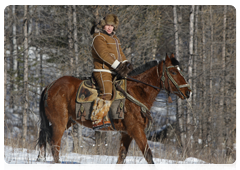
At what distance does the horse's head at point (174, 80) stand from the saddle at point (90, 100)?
0.83 metres

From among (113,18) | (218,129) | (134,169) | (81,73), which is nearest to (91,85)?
(113,18)

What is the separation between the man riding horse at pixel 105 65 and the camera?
509 cm

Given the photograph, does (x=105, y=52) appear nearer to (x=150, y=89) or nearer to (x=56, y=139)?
(x=150, y=89)

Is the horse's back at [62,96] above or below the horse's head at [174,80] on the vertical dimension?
below

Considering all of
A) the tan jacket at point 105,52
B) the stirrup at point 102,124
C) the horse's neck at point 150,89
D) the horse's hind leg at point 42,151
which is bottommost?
the horse's hind leg at point 42,151

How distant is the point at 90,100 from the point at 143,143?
4.64 ft

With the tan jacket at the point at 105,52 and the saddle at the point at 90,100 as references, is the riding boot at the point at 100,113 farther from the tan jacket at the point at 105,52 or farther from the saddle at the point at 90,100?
the tan jacket at the point at 105,52

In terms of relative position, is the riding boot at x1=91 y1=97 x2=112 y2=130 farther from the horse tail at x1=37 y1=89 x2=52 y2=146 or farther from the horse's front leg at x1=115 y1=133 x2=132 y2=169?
the horse tail at x1=37 y1=89 x2=52 y2=146

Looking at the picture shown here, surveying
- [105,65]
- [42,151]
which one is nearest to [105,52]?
[105,65]

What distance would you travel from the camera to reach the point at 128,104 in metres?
5.20

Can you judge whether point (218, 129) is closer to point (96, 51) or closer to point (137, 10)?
point (137, 10)

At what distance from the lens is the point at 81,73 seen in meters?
9.55

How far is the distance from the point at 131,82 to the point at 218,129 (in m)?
10.3

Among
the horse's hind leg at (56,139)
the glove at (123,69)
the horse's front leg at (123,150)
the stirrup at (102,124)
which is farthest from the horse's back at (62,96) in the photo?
the horse's front leg at (123,150)
